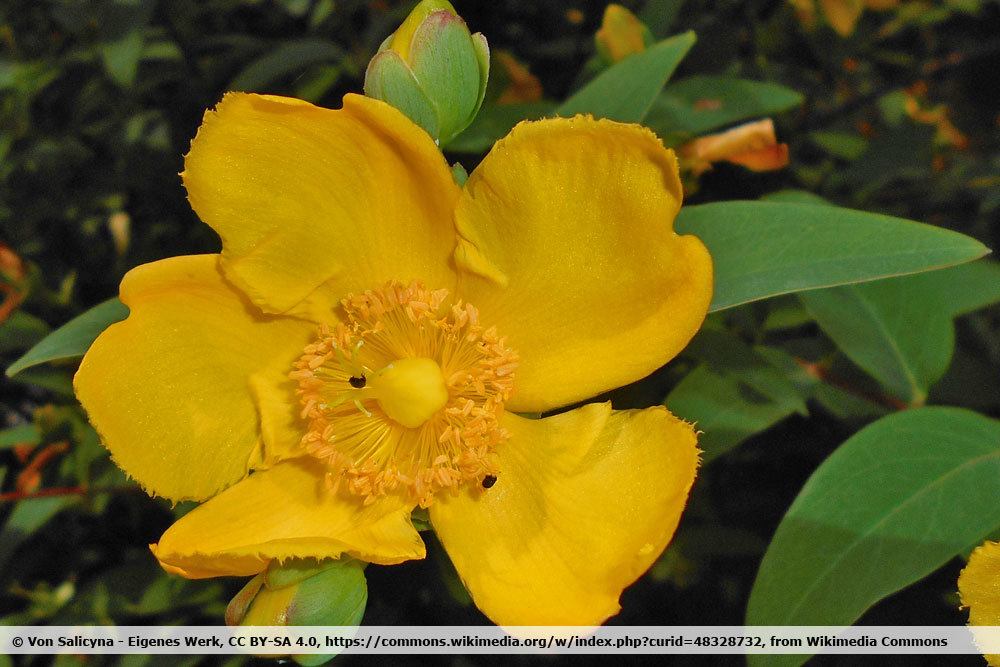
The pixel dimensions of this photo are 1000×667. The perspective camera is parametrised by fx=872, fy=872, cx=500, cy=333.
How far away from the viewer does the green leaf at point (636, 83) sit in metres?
1.26

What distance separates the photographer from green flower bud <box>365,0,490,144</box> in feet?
3.32

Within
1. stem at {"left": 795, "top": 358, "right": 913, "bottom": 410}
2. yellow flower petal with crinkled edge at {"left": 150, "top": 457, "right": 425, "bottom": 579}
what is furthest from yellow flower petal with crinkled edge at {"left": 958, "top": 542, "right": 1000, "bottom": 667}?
yellow flower petal with crinkled edge at {"left": 150, "top": 457, "right": 425, "bottom": 579}

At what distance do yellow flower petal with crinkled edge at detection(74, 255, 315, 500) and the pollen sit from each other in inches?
2.8

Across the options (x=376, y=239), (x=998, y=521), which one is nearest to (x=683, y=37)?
(x=376, y=239)

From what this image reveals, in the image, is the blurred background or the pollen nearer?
the pollen

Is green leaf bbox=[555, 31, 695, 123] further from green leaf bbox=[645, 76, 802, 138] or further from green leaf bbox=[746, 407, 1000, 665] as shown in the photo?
green leaf bbox=[746, 407, 1000, 665]

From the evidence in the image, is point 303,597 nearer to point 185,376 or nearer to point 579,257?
point 185,376

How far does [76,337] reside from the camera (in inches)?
45.7

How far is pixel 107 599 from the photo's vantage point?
5.35ft

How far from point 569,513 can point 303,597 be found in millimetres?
331

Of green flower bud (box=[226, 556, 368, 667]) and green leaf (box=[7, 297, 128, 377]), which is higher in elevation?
green leaf (box=[7, 297, 128, 377])
